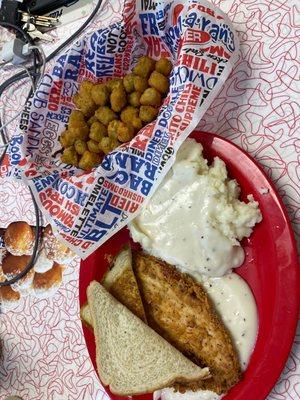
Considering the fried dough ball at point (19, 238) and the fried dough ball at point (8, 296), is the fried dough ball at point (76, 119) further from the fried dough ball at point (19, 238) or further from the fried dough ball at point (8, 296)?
the fried dough ball at point (8, 296)

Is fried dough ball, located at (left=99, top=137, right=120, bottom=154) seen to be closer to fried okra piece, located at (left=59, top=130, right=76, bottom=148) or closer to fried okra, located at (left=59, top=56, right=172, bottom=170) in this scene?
fried okra, located at (left=59, top=56, right=172, bottom=170)

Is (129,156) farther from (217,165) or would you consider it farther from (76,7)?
(76,7)

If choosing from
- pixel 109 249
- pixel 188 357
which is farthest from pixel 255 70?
pixel 188 357

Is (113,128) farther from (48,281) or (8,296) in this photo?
(8,296)

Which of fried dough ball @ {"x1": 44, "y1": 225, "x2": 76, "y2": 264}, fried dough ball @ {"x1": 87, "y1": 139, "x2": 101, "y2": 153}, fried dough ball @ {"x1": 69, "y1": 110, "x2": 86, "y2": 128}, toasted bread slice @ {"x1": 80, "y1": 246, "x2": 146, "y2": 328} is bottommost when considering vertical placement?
fried dough ball @ {"x1": 44, "y1": 225, "x2": 76, "y2": 264}

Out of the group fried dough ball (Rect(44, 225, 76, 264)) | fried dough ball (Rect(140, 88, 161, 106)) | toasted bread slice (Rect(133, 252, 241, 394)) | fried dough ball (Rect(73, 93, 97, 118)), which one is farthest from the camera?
fried dough ball (Rect(44, 225, 76, 264))

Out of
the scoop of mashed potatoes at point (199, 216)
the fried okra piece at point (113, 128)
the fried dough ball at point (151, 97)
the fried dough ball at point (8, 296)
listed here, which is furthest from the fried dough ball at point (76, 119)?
the fried dough ball at point (8, 296)

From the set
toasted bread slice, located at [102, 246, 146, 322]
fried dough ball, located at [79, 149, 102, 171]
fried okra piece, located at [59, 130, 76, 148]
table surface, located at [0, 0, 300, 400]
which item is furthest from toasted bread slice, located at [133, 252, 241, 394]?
fried okra piece, located at [59, 130, 76, 148]
